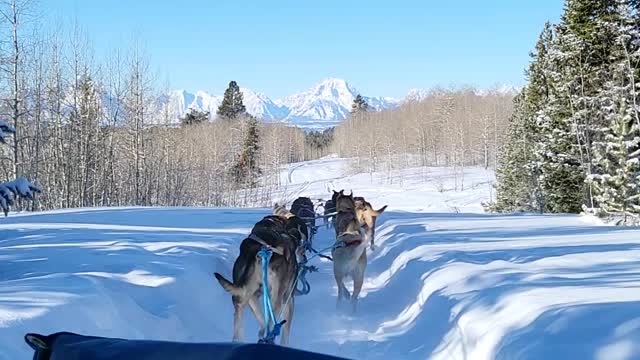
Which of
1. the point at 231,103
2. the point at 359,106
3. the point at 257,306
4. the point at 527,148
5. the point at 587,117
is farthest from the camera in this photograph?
the point at 359,106

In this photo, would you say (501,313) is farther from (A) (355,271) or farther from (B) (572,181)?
(B) (572,181)

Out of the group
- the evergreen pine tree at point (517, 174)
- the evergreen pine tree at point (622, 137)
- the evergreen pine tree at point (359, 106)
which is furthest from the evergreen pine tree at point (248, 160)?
the evergreen pine tree at point (359, 106)

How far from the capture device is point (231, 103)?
72875 mm

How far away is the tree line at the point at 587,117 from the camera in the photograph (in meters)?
19.4

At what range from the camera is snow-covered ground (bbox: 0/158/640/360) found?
15.0 ft

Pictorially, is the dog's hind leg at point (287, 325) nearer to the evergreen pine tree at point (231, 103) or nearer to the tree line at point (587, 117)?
the tree line at point (587, 117)

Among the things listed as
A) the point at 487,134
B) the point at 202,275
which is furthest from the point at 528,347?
the point at 487,134

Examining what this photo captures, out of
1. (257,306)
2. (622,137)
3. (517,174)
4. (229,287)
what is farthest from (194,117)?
(229,287)

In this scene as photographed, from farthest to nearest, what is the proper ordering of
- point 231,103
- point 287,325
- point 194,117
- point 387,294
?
point 231,103 → point 194,117 → point 387,294 → point 287,325

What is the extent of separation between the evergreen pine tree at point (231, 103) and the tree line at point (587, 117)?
43.0 m

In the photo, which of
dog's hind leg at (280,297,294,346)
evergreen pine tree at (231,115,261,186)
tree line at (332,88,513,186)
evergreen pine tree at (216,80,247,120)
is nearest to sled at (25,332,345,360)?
dog's hind leg at (280,297,294,346)

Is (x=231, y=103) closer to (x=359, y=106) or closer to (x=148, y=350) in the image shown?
(x=359, y=106)

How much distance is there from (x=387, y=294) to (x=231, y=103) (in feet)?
218

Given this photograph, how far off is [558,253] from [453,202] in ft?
151
